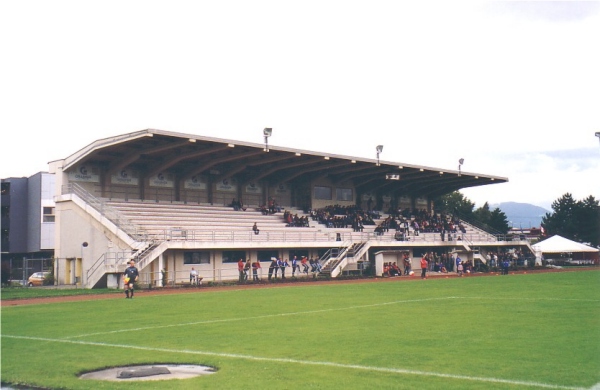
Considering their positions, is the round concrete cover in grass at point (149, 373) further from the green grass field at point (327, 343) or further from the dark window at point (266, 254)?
the dark window at point (266, 254)

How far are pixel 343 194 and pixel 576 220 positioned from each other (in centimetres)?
5457

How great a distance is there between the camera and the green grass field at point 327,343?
10.1 meters

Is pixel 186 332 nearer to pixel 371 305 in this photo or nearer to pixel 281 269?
pixel 371 305

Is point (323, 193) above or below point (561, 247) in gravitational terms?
above

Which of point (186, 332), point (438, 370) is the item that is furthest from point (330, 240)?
point (438, 370)

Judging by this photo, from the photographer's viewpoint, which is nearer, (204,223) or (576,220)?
(204,223)

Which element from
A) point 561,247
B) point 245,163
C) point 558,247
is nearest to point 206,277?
point 245,163

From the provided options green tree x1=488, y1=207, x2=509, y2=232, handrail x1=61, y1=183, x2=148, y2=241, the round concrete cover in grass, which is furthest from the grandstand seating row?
green tree x1=488, y1=207, x2=509, y2=232

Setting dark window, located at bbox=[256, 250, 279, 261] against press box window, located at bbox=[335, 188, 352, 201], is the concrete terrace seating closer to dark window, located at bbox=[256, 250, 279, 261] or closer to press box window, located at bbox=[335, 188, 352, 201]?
dark window, located at bbox=[256, 250, 279, 261]

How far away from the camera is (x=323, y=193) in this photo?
6581 cm

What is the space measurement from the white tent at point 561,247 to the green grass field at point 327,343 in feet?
152

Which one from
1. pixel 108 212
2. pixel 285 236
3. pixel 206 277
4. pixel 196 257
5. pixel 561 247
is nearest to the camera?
pixel 108 212

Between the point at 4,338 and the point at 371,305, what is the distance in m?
11.9

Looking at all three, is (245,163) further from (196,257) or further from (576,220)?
(576,220)
